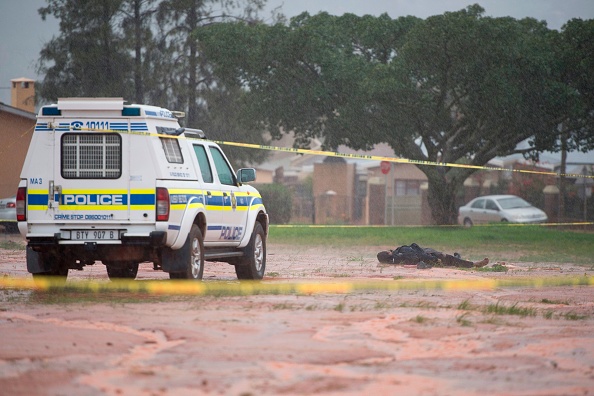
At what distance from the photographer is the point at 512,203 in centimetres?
4866

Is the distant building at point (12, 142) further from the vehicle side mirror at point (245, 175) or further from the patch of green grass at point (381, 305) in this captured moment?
the patch of green grass at point (381, 305)

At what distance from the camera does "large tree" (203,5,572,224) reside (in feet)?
121

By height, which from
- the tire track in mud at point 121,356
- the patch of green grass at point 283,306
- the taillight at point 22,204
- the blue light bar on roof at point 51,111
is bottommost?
the tire track in mud at point 121,356

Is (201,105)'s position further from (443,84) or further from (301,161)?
(301,161)

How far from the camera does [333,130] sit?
134 feet

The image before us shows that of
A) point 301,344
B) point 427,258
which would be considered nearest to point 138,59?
point 427,258

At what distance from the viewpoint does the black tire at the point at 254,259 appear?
51.1ft

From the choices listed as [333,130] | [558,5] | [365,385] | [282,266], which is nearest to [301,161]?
[558,5]

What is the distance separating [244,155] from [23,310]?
43971mm

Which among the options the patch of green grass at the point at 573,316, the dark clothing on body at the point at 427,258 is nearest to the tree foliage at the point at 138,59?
the dark clothing on body at the point at 427,258

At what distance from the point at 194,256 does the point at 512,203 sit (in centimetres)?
3631

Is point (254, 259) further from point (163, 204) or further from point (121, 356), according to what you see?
point (121, 356)

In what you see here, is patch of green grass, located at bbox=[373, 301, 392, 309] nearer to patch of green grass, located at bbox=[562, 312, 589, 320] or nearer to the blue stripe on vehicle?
patch of green grass, located at bbox=[562, 312, 589, 320]

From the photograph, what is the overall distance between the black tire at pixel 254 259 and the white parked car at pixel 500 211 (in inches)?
1253
